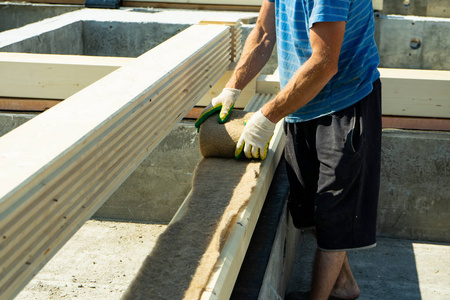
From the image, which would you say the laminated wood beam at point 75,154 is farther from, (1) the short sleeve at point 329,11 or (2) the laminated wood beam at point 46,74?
(2) the laminated wood beam at point 46,74

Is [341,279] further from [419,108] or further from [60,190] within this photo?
[60,190]

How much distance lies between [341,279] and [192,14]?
179 inches

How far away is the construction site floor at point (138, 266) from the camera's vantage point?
3.55 m

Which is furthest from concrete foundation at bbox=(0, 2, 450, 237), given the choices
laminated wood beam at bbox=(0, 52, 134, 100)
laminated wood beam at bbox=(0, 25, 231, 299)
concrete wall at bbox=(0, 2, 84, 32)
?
concrete wall at bbox=(0, 2, 84, 32)

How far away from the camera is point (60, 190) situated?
1639 millimetres

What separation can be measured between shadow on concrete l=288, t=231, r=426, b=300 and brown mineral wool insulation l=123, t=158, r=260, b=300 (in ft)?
3.48

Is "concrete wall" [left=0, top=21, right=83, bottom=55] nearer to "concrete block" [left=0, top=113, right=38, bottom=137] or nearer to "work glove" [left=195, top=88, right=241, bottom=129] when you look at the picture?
"concrete block" [left=0, top=113, right=38, bottom=137]

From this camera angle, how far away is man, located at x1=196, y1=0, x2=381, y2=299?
246 centimetres

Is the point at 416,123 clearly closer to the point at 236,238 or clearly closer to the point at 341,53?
the point at 341,53

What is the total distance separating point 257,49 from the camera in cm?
315

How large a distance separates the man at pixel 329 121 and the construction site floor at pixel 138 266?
83 centimetres

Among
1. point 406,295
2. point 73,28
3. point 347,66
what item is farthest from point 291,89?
point 73,28

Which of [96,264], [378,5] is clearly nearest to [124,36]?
[378,5]

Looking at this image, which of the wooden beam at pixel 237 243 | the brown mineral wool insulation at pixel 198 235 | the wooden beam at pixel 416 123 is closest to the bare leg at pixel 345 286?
the wooden beam at pixel 237 243
